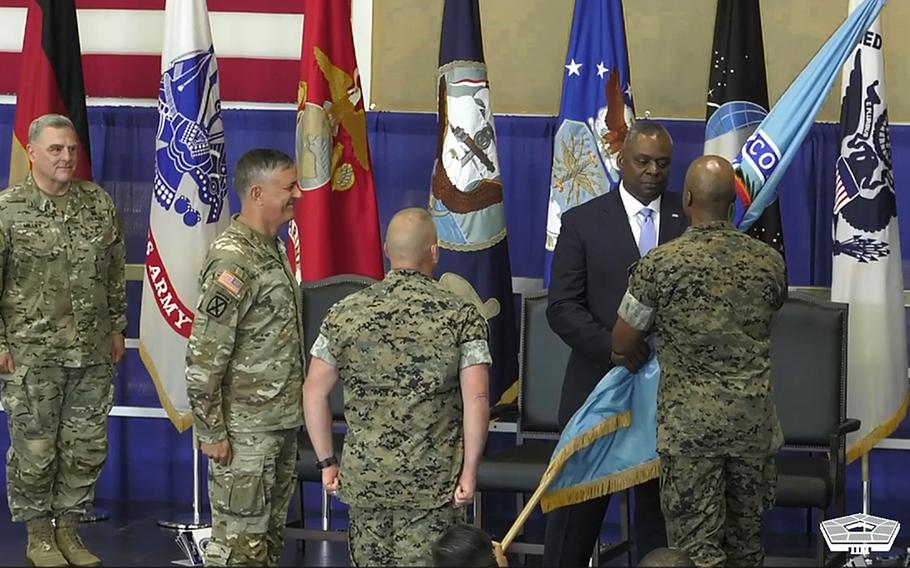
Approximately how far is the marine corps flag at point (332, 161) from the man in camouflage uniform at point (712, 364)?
2.32 m

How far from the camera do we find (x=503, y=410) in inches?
236

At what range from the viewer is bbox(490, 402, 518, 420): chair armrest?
5.96 meters

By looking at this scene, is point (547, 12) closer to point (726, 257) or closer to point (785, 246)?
point (785, 246)

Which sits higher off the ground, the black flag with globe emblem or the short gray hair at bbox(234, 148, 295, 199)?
the black flag with globe emblem

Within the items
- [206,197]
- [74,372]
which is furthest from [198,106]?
[74,372]

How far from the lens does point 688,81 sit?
6.80 meters

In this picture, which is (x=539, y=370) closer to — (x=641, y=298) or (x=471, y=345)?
(x=641, y=298)

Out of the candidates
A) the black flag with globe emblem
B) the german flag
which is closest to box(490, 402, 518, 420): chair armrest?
the black flag with globe emblem

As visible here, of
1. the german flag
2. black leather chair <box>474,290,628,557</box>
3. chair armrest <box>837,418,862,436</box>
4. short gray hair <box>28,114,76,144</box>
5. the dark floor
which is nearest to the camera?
short gray hair <box>28,114,76,144</box>

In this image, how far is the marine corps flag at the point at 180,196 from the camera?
6.46 metres

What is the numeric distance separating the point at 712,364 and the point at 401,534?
3.42ft

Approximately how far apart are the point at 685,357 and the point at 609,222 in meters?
0.71

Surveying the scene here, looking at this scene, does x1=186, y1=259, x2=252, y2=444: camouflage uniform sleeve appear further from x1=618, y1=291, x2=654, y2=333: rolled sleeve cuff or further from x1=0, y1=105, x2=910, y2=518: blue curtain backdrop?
x1=0, y1=105, x2=910, y2=518: blue curtain backdrop

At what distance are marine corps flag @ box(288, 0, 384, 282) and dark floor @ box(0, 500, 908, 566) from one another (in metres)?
1.21
